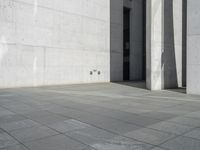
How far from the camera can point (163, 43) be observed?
1678 cm

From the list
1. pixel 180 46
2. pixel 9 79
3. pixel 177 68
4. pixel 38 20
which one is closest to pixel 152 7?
pixel 180 46

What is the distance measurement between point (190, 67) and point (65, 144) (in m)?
11.1

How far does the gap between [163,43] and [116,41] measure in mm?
9893

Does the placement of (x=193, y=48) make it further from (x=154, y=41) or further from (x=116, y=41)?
(x=116, y=41)

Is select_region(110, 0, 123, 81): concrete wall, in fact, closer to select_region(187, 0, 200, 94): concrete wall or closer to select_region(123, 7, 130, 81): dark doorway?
select_region(123, 7, 130, 81): dark doorway

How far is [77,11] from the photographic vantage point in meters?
21.3

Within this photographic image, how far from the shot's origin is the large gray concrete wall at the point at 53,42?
16.8 m

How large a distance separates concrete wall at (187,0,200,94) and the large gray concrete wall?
37.3 ft

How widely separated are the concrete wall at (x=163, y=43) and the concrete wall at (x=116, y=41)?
9106 millimetres

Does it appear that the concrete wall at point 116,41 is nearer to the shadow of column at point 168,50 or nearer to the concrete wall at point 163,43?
the concrete wall at point 163,43

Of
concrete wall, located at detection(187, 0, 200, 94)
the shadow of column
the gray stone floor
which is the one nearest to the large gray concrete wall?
the shadow of column

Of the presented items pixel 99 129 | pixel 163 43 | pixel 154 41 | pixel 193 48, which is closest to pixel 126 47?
pixel 163 43

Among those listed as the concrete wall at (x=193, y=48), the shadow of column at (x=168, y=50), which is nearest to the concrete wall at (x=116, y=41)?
the shadow of column at (x=168, y=50)

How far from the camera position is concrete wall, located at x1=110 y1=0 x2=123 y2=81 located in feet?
83.7
